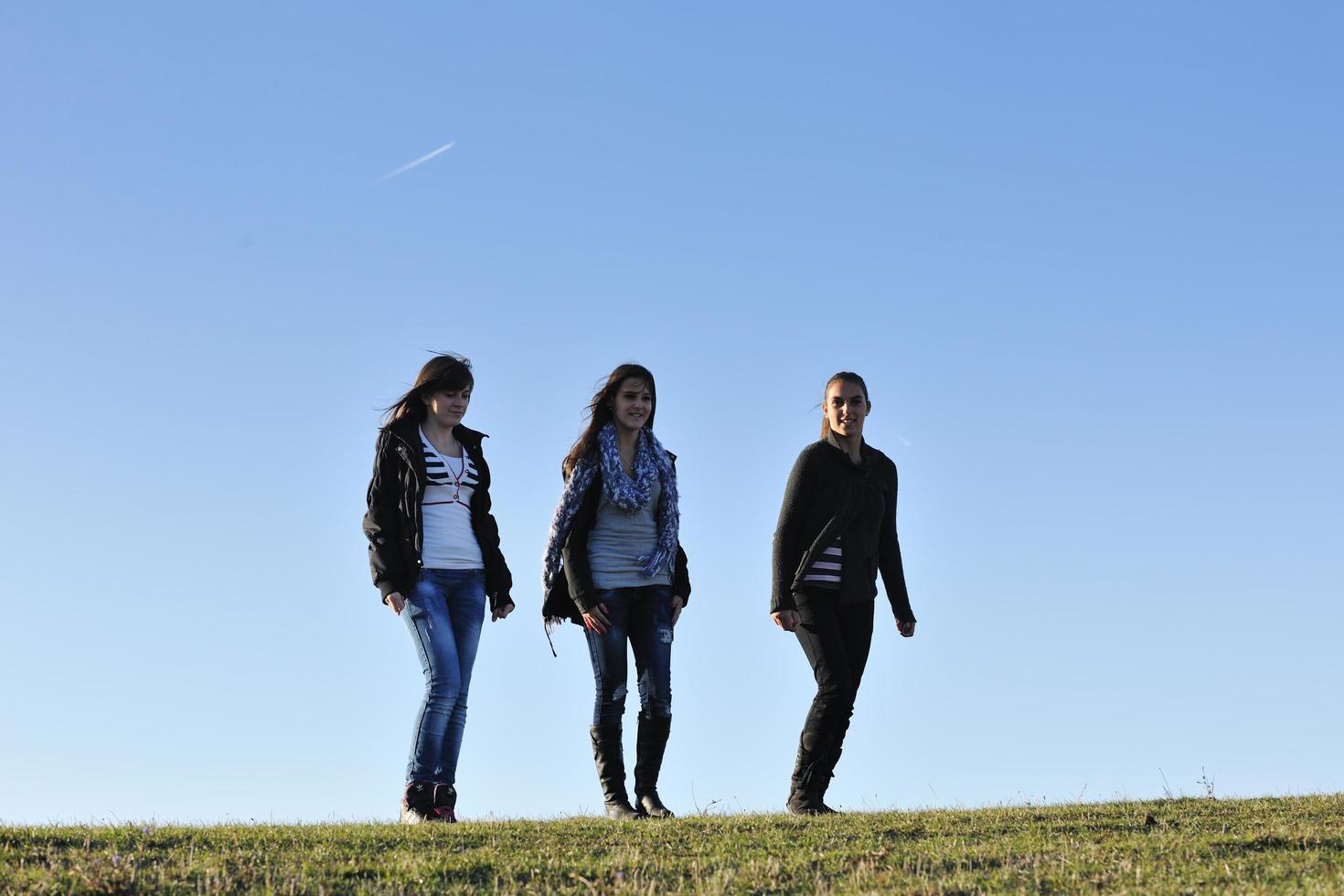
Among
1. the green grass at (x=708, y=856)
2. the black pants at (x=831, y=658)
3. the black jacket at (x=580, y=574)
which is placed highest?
the black jacket at (x=580, y=574)

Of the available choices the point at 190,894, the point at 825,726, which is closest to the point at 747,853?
the point at 825,726

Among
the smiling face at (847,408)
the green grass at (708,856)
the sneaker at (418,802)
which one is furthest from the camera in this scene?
the smiling face at (847,408)

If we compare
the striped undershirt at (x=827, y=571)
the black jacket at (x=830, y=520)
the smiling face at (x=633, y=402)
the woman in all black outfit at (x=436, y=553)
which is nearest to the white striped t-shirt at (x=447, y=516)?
the woman in all black outfit at (x=436, y=553)

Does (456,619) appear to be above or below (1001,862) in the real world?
above

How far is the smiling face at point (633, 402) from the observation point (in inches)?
390

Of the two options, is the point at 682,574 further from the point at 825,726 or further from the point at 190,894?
the point at 190,894

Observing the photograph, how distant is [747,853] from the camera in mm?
8008

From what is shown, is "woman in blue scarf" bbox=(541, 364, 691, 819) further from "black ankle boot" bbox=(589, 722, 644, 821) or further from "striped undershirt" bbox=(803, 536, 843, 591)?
"striped undershirt" bbox=(803, 536, 843, 591)

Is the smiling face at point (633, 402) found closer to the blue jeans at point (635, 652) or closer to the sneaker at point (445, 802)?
the blue jeans at point (635, 652)

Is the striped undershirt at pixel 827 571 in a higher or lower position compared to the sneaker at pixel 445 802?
higher

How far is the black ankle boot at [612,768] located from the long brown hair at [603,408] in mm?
1767

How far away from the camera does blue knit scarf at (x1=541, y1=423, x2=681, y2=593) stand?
9.77 m

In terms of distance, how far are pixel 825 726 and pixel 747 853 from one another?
2103 millimetres

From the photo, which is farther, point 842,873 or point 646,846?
point 646,846
